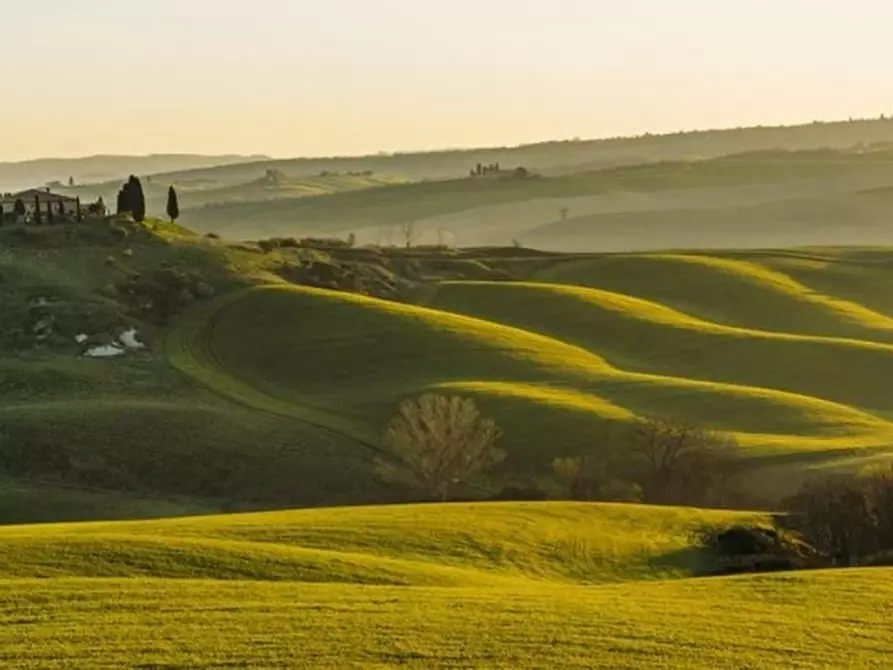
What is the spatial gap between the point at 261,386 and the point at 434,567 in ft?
144

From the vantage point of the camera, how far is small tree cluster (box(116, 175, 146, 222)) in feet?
339

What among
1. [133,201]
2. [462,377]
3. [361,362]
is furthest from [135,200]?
[462,377]

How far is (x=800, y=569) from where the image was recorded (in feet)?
112

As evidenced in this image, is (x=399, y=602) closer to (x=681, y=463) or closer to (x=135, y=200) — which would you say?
(x=681, y=463)

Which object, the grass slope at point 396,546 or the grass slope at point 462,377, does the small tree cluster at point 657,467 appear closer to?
the grass slope at point 462,377

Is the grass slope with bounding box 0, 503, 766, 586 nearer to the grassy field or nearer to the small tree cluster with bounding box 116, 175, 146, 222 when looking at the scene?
the grassy field

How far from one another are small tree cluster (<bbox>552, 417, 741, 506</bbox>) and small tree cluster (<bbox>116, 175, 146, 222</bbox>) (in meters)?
55.2

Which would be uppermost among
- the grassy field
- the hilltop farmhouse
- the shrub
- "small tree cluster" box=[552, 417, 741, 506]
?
the hilltop farmhouse

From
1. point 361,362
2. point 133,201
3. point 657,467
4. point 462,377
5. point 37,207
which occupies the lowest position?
point 657,467

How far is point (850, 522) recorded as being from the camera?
38344 mm

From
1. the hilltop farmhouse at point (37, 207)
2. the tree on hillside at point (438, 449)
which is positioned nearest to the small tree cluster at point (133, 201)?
the hilltop farmhouse at point (37, 207)

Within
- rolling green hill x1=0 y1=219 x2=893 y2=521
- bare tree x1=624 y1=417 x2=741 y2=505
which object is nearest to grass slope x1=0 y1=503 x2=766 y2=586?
bare tree x1=624 y1=417 x2=741 y2=505

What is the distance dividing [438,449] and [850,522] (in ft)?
73.7

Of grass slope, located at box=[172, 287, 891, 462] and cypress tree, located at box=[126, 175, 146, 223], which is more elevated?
cypress tree, located at box=[126, 175, 146, 223]
